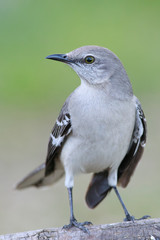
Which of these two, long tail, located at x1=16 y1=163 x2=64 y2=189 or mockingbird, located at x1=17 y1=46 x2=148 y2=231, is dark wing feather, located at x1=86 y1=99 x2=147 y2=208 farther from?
long tail, located at x1=16 y1=163 x2=64 y2=189

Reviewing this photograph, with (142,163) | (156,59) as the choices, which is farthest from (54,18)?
(142,163)

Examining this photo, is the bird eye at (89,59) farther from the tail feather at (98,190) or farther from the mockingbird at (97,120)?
the tail feather at (98,190)

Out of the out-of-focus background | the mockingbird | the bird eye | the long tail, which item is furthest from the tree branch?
the out-of-focus background

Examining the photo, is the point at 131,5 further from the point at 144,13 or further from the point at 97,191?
the point at 97,191

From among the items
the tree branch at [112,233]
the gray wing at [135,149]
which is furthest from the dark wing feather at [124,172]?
the tree branch at [112,233]

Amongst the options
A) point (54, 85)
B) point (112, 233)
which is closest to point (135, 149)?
point (112, 233)
